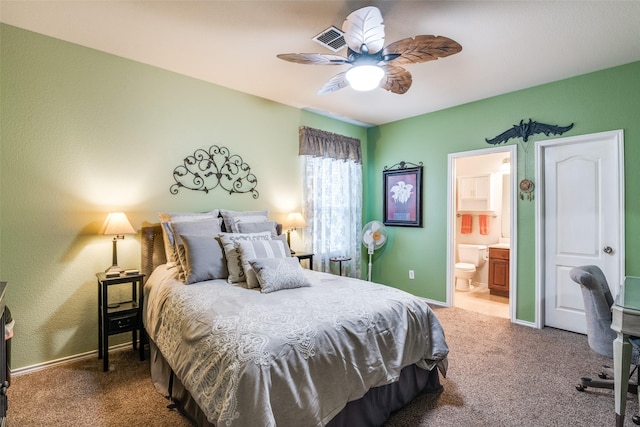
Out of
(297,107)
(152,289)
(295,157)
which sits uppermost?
(297,107)

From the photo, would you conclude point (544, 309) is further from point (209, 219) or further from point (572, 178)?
point (209, 219)

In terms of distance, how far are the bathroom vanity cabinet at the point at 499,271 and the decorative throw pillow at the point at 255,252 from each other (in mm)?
3546

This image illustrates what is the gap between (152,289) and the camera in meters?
2.53

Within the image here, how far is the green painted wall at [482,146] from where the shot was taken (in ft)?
9.46

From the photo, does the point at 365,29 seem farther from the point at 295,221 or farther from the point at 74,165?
the point at 74,165

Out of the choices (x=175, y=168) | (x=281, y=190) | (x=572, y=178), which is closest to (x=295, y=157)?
(x=281, y=190)

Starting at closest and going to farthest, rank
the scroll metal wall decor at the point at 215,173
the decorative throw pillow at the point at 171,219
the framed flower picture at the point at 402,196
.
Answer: the decorative throw pillow at the point at 171,219, the scroll metal wall decor at the point at 215,173, the framed flower picture at the point at 402,196

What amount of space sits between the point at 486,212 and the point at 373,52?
400cm

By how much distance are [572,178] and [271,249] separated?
10.1 ft

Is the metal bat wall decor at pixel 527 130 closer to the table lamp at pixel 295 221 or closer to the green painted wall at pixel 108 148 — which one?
the green painted wall at pixel 108 148

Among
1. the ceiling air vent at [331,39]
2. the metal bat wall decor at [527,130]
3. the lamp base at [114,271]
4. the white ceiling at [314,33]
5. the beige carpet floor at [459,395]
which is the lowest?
the beige carpet floor at [459,395]

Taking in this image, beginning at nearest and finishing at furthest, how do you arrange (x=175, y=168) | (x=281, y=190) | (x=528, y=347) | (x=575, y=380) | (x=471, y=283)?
(x=575, y=380)
(x=528, y=347)
(x=175, y=168)
(x=281, y=190)
(x=471, y=283)

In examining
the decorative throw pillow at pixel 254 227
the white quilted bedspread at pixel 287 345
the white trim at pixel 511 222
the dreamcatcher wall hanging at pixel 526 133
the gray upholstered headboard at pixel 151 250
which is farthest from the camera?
Answer: the white trim at pixel 511 222

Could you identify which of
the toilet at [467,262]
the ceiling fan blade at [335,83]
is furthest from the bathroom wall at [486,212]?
the ceiling fan blade at [335,83]
